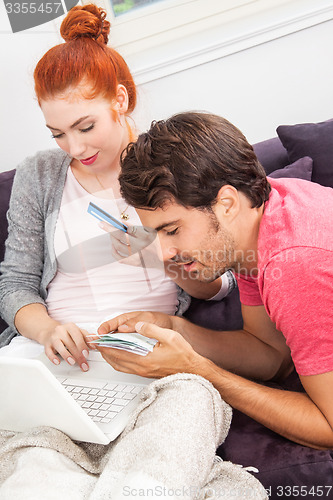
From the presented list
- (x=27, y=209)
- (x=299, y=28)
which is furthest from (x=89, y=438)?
(x=299, y=28)

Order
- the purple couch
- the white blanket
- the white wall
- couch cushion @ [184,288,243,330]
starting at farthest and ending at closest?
the white wall
couch cushion @ [184,288,243,330]
the purple couch
the white blanket

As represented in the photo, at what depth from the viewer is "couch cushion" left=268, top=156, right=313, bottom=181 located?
66.9 inches

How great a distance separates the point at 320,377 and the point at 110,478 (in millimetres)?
435

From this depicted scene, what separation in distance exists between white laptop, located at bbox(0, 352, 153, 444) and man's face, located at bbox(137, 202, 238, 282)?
321 mm

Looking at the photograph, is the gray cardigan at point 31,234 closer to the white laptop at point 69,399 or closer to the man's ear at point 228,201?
the white laptop at point 69,399

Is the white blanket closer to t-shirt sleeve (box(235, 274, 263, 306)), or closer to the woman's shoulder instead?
t-shirt sleeve (box(235, 274, 263, 306))

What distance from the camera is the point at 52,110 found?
153 cm

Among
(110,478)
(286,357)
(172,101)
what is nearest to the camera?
(110,478)

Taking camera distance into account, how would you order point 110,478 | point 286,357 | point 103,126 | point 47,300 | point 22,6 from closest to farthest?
point 110,478
point 286,357
point 103,126
point 47,300
point 22,6

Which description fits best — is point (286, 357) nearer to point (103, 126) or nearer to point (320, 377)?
point (320, 377)

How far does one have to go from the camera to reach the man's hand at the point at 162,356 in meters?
1.18

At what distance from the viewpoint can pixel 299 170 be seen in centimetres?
171

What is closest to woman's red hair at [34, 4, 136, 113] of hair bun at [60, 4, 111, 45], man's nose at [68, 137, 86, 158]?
hair bun at [60, 4, 111, 45]

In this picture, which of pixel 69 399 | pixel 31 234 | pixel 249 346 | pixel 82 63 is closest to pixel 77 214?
pixel 31 234
